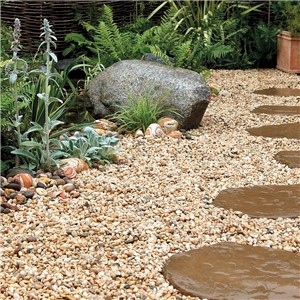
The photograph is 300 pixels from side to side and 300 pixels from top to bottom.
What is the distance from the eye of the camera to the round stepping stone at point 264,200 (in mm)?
3861

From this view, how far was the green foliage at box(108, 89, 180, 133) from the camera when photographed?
5.79 m

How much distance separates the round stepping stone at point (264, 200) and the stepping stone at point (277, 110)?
236 cm

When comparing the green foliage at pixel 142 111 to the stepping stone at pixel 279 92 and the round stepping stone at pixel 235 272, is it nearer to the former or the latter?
the stepping stone at pixel 279 92

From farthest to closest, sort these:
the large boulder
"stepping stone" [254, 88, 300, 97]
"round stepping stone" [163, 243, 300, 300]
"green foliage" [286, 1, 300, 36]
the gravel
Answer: "green foliage" [286, 1, 300, 36] < "stepping stone" [254, 88, 300, 97] < the large boulder < the gravel < "round stepping stone" [163, 243, 300, 300]

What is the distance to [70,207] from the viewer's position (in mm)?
3975

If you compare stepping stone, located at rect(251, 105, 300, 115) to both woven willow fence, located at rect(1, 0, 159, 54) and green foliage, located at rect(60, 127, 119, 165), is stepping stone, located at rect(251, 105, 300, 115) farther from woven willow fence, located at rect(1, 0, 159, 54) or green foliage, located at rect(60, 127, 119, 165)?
woven willow fence, located at rect(1, 0, 159, 54)

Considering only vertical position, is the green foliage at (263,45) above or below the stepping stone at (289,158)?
above

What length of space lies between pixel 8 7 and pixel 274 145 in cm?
395

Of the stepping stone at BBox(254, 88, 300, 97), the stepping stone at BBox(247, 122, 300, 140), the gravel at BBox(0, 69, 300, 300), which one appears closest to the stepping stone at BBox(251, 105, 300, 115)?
the stepping stone at BBox(247, 122, 300, 140)

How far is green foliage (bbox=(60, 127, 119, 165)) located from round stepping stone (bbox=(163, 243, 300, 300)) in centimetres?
166

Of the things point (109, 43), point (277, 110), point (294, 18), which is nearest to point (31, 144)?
point (109, 43)

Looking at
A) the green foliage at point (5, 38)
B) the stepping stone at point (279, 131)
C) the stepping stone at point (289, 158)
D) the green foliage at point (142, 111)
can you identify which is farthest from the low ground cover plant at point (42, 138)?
the green foliage at point (5, 38)

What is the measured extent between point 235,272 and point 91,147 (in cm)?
206

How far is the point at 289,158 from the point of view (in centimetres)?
501
